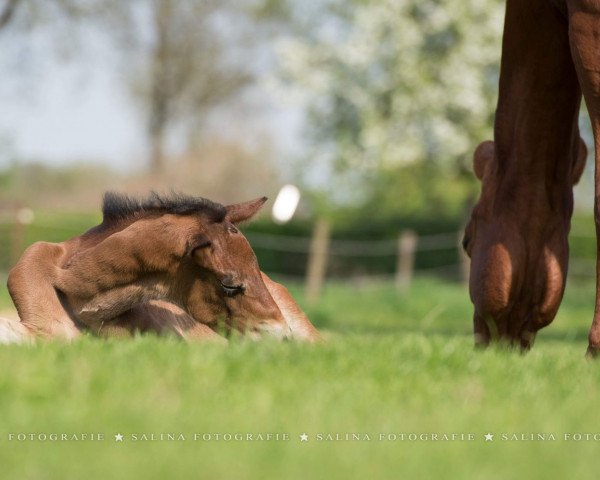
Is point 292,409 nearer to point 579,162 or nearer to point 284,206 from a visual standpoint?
point 579,162

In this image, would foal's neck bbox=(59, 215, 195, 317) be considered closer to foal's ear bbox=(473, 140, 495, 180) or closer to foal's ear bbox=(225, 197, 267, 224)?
foal's ear bbox=(225, 197, 267, 224)

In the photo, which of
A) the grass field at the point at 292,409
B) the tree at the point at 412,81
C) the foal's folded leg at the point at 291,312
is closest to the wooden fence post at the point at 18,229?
the tree at the point at 412,81

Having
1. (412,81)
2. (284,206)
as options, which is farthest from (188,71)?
(284,206)

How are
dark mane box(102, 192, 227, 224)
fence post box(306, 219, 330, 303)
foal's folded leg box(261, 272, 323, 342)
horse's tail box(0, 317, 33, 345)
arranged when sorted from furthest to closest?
fence post box(306, 219, 330, 303), foal's folded leg box(261, 272, 323, 342), dark mane box(102, 192, 227, 224), horse's tail box(0, 317, 33, 345)

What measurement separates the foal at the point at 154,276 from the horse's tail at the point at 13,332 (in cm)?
8

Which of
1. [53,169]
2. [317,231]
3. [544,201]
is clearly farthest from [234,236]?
[53,169]

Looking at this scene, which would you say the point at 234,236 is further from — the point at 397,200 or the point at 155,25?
the point at 155,25

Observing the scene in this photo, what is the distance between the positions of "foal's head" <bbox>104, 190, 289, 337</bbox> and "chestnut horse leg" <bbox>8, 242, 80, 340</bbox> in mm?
490

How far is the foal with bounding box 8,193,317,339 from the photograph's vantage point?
222 inches

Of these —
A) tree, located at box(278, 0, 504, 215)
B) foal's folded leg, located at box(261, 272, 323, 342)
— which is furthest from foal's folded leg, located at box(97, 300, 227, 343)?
tree, located at box(278, 0, 504, 215)

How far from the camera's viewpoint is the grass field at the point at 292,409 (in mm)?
2725

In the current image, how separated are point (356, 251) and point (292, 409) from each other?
2838 cm

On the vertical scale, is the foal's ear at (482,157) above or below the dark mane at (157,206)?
above

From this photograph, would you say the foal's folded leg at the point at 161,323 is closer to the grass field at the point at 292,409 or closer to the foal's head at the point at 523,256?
the foal's head at the point at 523,256
